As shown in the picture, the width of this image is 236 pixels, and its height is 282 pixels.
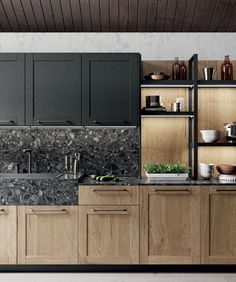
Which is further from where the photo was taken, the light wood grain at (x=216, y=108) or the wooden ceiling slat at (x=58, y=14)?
the light wood grain at (x=216, y=108)

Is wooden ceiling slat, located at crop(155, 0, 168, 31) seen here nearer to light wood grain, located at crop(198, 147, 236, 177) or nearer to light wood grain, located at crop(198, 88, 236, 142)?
light wood grain, located at crop(198, 88, 236, 142)

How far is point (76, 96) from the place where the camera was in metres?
4.21

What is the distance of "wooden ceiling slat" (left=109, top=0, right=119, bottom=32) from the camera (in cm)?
435

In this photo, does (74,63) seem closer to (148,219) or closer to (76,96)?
(76,96)

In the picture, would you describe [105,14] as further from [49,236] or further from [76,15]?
[49,236]

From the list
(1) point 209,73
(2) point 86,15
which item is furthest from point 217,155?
(2) point 86,15

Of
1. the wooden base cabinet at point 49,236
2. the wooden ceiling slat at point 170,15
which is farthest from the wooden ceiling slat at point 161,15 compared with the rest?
the wooden base cabinet at point 49,236

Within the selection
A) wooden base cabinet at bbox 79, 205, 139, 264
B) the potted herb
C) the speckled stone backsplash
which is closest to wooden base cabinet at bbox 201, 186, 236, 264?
the potted herb

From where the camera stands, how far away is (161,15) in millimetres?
4477

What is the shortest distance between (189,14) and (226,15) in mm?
390

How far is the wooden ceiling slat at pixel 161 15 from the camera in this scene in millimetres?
4347

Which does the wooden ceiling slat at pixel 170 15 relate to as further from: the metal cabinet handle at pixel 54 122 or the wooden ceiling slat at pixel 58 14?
the metal cabinet handle at pixel 54 122

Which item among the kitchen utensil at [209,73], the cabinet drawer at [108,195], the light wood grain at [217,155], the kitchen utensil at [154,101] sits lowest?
the cabinet drawer at [108,195]

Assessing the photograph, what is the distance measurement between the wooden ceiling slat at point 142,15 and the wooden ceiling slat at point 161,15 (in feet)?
0.44
